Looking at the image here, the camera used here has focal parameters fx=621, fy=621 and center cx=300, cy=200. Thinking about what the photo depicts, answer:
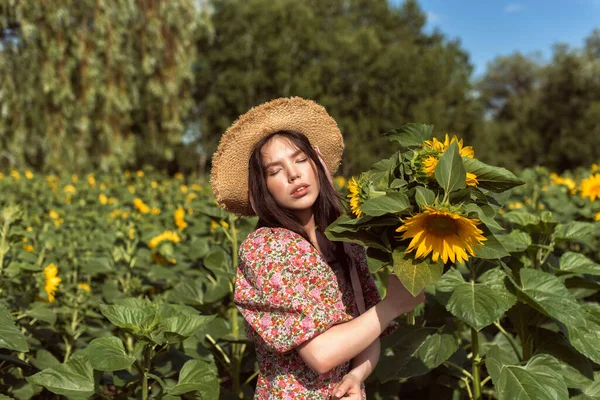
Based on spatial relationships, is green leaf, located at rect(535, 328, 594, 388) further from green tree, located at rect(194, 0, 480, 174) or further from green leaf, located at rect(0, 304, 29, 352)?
green tree, located at rect(194, 0, 480, 174)

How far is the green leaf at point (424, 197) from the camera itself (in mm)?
1201

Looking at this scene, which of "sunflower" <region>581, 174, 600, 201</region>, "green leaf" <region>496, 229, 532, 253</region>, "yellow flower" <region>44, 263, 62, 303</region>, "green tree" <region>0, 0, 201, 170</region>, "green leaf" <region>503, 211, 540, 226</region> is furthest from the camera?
"green tree" <region>0, 0, 201, 170</region>

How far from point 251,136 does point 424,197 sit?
671mm

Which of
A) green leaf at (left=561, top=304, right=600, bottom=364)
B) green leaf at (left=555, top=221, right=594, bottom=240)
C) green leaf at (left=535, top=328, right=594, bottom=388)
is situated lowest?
green leaf at (left=535, top=328, right=594, bottom=388)

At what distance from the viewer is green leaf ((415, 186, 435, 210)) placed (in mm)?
1201

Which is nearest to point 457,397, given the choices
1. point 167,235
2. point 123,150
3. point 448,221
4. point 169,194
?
point 448,221

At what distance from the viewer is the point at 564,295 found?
173cm

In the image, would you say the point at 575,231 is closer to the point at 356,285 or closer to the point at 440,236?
the point at 356,285

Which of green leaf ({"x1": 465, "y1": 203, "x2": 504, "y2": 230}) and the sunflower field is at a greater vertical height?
green leaf ({"x1": 465, "y1": 203, "x2": 504, "y2": 230})

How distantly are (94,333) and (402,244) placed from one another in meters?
1.72

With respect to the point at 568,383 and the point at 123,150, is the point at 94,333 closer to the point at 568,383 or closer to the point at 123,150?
the point at 568,383

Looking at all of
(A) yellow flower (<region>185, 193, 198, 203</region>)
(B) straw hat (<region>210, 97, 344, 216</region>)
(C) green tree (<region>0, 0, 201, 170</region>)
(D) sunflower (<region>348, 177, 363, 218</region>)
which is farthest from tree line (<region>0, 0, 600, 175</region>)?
(D) sunflower (<region>348, 177, 363, 218</region>)

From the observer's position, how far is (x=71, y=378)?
1.60 m

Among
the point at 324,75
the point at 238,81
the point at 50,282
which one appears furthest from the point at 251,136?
the point at 324,75
